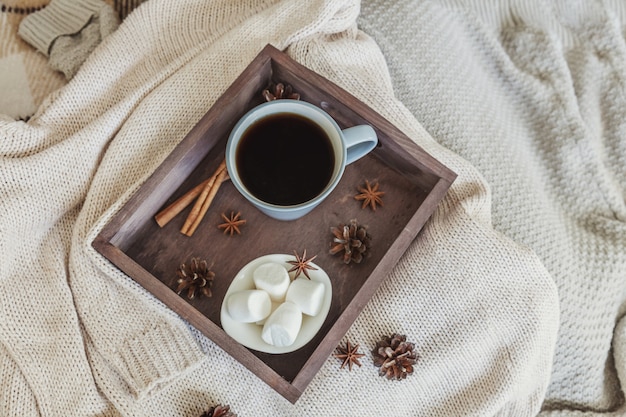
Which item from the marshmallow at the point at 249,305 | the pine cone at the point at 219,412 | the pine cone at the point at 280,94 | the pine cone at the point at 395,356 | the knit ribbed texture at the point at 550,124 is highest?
the knit ribbed texture at the point at 550,124

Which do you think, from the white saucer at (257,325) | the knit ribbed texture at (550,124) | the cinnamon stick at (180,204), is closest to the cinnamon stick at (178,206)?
the cinnamon stick at (180,204)

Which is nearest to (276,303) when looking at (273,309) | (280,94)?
(273,309)

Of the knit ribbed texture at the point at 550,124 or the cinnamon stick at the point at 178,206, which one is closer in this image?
the cinnamon stick at the point at 178,206

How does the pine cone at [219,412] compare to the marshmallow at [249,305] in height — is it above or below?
below

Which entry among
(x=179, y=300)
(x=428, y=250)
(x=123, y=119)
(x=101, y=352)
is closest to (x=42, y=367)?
(x=101, y=352)

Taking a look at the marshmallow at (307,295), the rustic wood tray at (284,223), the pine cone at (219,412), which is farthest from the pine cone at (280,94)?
the pine cone at (219,412)

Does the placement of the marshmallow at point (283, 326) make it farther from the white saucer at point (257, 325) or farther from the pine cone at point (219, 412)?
the pine cone at point (219, 412)
